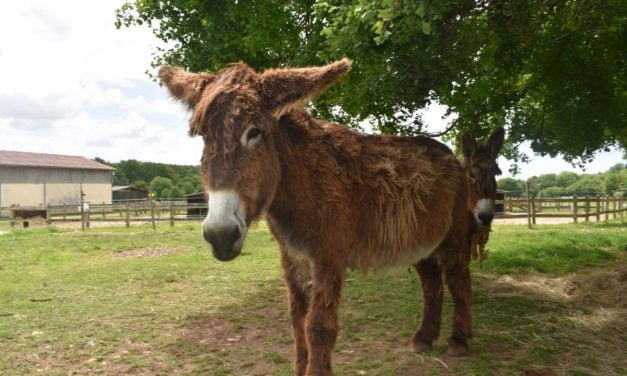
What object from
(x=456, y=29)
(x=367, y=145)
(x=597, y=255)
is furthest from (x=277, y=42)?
(x=597, y=255)

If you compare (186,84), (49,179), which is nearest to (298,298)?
(186,84)

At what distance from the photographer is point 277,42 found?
27.2ft

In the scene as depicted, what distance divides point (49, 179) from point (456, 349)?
192ft

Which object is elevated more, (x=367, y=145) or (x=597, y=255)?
(x=367, y=145)

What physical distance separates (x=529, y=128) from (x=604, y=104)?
510 centimetres

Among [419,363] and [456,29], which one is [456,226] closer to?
[419,363]

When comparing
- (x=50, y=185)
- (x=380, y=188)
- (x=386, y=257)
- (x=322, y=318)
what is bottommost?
(x=322, y=318)

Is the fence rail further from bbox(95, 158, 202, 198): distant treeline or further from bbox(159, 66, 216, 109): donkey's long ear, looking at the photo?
bbox(95, 158, 202, 198): distant treeline

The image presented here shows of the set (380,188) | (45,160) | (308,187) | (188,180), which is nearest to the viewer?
(308,187)

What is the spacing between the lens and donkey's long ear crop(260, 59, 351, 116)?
2.78 meters

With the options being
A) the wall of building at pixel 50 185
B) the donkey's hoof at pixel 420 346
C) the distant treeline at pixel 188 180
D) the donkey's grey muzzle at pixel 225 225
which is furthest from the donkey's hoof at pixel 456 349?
the wall of building at pixel 50 185

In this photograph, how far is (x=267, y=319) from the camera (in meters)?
6.30

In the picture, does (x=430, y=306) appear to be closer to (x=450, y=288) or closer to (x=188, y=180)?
(x=450, y=288)

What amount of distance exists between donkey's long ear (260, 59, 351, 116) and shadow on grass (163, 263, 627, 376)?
2.77 metres
